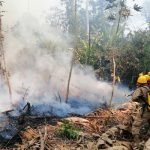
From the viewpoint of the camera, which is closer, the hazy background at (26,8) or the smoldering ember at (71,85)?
the smoldering ember at (71,85)

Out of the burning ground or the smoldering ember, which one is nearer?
the smoldering ember

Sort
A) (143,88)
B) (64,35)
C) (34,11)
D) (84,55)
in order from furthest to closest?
(34,11) → (64,35) → (84,55) → (143,88)

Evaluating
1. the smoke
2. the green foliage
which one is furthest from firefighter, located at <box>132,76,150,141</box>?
the smoke

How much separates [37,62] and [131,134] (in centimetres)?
1432

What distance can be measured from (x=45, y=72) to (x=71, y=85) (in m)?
2.25

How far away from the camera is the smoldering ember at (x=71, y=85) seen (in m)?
9.66

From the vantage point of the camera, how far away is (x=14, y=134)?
35.5ft

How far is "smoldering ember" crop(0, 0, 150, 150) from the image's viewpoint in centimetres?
966

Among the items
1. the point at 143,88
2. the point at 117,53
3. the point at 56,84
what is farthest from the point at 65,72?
the point at 143,88

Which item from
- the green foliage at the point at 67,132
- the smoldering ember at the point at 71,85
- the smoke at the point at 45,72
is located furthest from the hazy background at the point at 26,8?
the green foliage at the point at 67,132

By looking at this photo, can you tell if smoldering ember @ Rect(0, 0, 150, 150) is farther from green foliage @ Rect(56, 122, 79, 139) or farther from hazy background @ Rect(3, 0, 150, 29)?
hazy background @ Rect(3, 0, 150, 29)

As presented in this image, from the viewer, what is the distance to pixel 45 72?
22828mm

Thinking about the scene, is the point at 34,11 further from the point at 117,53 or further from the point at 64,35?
the point at 117,53

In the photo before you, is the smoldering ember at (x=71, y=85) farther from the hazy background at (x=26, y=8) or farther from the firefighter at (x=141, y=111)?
the hazy background at (x=26, y=8)
